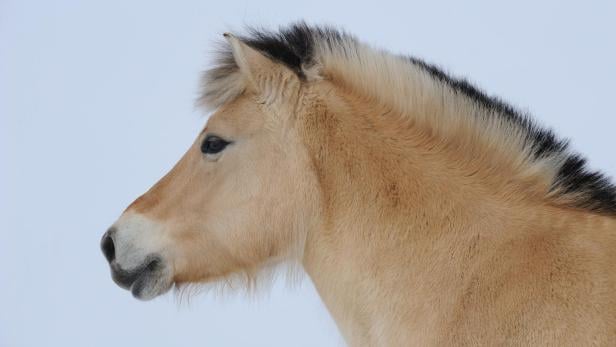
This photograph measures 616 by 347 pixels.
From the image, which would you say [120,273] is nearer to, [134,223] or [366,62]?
[134,223]

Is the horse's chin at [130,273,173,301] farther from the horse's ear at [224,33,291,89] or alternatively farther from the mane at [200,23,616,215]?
the horse's ear at [224,33,291,89]

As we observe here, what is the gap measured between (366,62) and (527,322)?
149 centimetres

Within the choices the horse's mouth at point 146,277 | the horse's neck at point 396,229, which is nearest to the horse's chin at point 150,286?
the horse's mouth at point 146,277

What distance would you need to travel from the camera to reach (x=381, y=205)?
11.1 feet

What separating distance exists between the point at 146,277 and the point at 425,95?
1.64 meters

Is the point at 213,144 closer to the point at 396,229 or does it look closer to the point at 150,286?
the point at 150,286

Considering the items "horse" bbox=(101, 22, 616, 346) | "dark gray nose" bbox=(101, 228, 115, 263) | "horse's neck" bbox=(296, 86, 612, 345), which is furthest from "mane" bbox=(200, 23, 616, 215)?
"dark gray nose" bbox=(101, 228, 115, 263)

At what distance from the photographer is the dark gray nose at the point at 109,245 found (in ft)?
12.5

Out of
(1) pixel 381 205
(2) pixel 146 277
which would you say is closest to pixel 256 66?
(1) pixel 381 205

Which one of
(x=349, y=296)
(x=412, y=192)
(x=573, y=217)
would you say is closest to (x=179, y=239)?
(x=349, y=296)

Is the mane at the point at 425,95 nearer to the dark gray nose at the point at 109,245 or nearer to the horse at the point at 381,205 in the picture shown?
the horse at the point at 381,205

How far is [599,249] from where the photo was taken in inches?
116

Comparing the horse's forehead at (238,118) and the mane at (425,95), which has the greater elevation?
the mane at (425,95)

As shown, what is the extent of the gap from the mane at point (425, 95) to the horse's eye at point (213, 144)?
221mm
